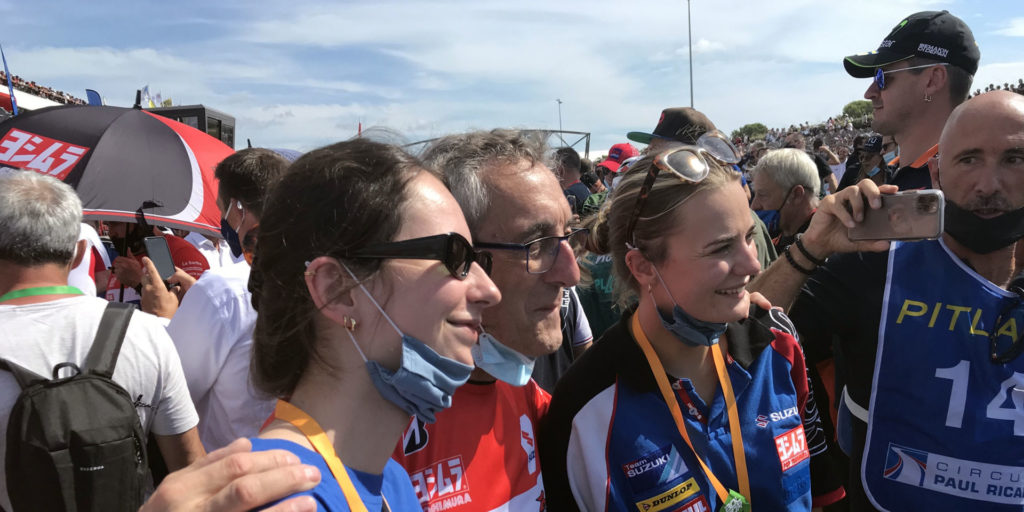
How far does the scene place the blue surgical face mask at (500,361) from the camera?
6.14ft

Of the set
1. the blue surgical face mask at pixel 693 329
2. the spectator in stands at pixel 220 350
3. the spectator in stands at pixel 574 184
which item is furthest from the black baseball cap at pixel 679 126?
the spectator in stands at pixel 574 184

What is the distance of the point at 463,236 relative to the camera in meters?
1.48

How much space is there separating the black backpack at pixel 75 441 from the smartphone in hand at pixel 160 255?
1.50 m

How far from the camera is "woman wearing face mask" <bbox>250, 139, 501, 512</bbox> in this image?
138 centimetres

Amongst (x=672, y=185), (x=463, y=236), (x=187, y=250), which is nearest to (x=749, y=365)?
(x=672, y=185)

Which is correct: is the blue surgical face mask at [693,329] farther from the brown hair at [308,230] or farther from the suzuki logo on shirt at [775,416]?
the brown hair at [308,230]

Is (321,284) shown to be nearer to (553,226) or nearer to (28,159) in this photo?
(553,226)

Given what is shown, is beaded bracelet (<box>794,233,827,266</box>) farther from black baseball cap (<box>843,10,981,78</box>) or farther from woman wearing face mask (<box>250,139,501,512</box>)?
black baseball cap (<box>843,10,981,78</box>)

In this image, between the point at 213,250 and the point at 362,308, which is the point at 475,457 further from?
the point at 213,250

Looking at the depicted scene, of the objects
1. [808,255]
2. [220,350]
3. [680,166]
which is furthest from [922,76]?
[220,350]

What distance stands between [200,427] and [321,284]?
1.91 metres

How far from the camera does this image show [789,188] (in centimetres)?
491

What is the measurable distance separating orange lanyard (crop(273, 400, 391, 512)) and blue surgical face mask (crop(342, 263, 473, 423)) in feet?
0.50

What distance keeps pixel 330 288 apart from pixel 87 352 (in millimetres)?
1618
